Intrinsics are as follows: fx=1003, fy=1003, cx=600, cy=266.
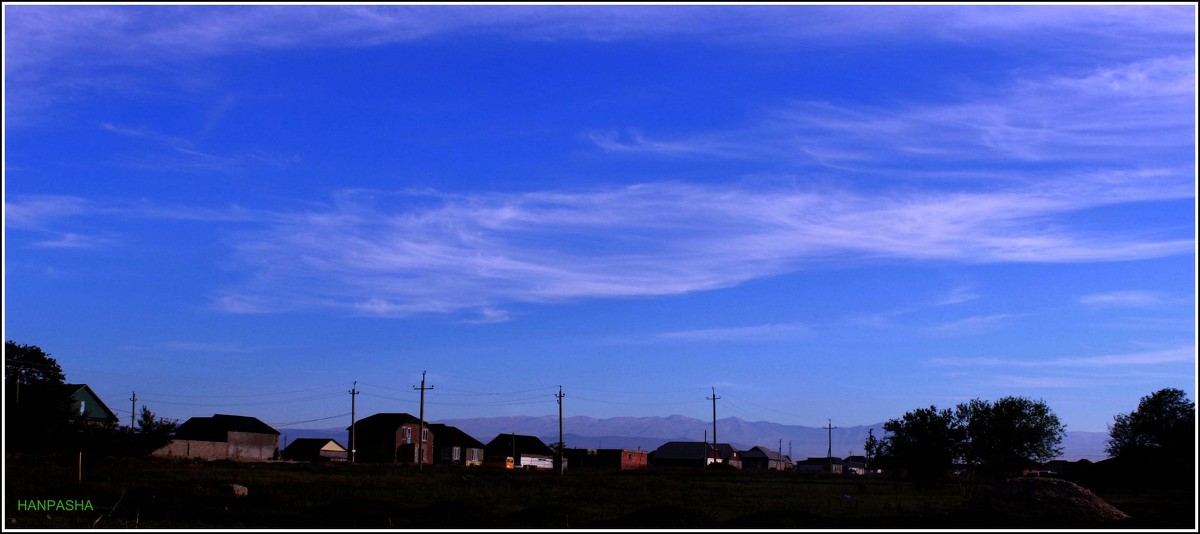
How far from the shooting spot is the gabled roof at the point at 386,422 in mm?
116875

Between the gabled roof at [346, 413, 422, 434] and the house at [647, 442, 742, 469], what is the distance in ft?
149

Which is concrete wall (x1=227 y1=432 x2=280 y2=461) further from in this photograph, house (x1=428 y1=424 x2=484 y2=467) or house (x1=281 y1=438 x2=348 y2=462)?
house (x1=428 y1=424 x2=484 y2=467)

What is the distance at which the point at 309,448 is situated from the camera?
425 feet

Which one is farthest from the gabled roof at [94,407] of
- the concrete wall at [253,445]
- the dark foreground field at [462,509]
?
the dark foreground field at [462,509]

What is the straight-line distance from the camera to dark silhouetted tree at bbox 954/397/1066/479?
8181 cm

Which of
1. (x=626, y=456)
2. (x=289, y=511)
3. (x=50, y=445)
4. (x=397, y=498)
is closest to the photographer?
(x=289, y=511)

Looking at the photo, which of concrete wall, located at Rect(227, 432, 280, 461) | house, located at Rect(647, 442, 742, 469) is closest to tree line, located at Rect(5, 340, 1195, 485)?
concrete wall, located at Rect(227, 432, 280, 461)

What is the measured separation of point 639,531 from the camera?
87.4 ft

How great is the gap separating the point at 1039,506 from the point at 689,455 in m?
126

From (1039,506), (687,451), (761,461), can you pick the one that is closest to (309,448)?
(687,451)

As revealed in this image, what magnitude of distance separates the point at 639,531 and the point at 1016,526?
11554mm

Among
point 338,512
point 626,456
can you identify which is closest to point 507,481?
point 338,512

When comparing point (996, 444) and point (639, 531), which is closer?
point (639, 531)

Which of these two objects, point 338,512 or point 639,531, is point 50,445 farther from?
point 639,531
